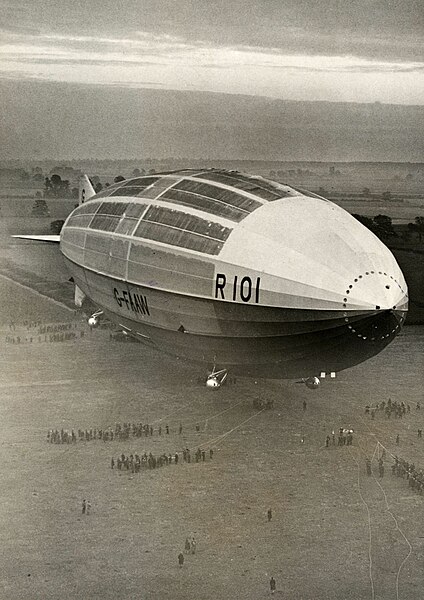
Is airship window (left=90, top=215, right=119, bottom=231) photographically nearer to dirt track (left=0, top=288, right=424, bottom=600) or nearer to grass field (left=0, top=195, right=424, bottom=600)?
grass field (left=0, top=195, right=424, bottom=600)

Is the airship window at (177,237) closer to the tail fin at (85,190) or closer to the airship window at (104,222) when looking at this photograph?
the airship window at (104,222)

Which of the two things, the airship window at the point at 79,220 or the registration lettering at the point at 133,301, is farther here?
the airship window at the point at 79,220

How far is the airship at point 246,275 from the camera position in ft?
12.9

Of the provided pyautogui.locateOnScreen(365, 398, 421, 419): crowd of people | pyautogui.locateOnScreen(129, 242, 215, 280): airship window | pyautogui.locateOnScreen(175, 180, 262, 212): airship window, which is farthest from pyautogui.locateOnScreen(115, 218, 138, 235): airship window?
pyautogui.locateOnScreen(365, 398, 421, 419): crowd of people

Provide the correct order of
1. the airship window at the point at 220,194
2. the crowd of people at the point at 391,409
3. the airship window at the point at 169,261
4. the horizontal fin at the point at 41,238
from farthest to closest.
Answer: the horizontal fin at the point at 41,238
the crowd of people at the point at 391,409
the airship window at the point at 220,194
the airship window at the point at 169,261

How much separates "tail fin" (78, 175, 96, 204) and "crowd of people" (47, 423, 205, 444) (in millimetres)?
1880

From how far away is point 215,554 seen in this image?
4512 mm

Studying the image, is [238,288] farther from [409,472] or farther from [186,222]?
[409,472]

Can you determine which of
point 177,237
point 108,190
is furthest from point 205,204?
point 108,190

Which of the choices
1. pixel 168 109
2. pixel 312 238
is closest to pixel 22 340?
pixel 168 109

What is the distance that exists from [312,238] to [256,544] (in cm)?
203

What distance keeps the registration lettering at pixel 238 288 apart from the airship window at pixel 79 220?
1.49 m

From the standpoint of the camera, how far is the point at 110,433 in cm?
504

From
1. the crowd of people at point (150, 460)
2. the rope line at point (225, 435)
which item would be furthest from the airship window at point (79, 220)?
the rope line at point (225, 435)
